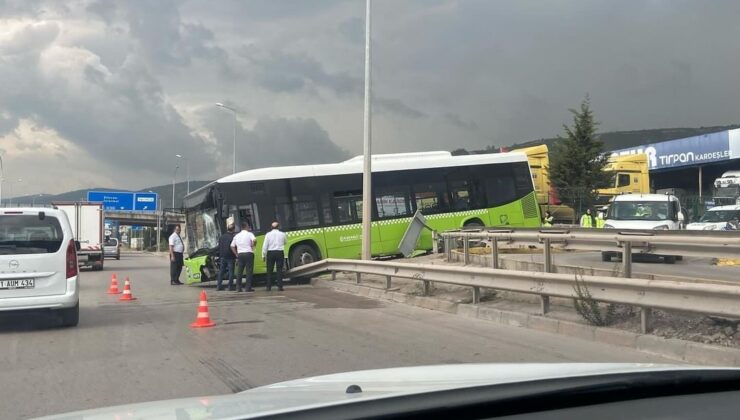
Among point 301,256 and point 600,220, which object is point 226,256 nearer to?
point 301,256

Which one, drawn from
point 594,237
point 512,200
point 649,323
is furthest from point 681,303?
point 512,200

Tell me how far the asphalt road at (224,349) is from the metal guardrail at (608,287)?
647 mm

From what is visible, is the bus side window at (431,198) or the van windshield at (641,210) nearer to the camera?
the van windshield at (641,210)

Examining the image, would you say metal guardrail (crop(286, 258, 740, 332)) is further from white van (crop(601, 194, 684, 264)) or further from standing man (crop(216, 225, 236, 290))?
white van (crop(601, 194, 684, 264))

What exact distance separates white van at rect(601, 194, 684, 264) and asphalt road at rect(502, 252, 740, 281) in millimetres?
1367

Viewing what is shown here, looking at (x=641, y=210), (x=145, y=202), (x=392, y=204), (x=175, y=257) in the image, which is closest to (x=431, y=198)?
(x=392, y=204)

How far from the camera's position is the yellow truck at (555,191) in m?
29.4

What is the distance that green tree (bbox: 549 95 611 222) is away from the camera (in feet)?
123

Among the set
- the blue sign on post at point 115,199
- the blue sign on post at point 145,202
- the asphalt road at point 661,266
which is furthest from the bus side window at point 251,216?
the blue sign on post at point 115,199

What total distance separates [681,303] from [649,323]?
0.80 meters

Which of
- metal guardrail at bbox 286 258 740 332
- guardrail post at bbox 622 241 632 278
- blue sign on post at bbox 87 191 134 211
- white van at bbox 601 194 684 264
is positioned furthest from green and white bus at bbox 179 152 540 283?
blue sign on post at bbox 87 191 134 211

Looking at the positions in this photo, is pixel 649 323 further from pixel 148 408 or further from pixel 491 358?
pixel 148 408

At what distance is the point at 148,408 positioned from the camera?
2.87 metres

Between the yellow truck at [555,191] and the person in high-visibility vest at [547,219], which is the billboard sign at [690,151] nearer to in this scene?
the yellow truck at [555,191]
